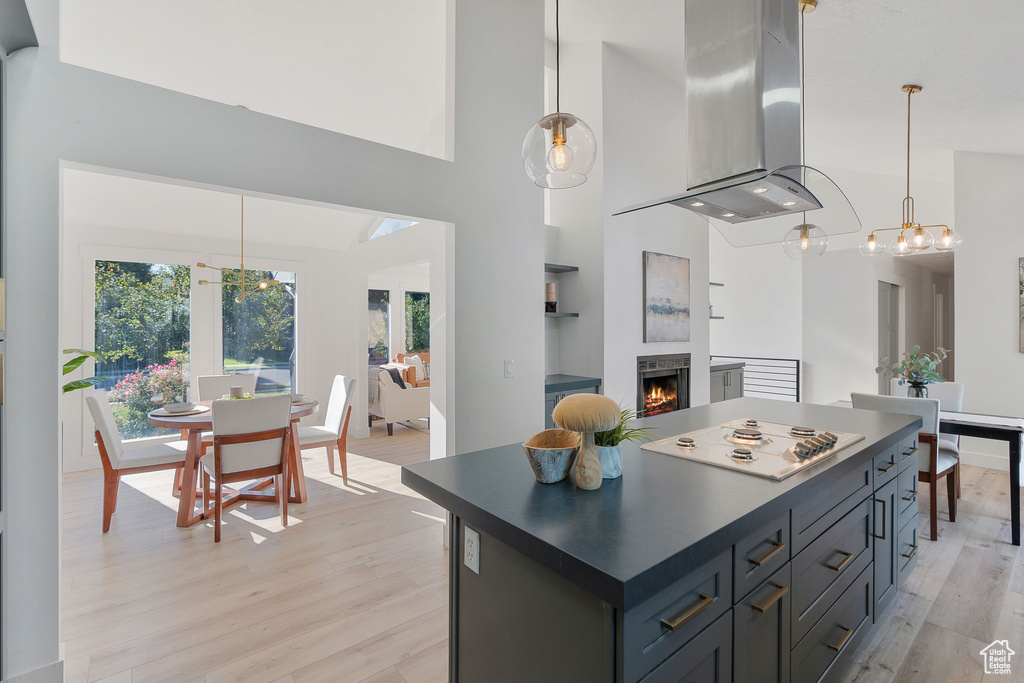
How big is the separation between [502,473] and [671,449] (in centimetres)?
68

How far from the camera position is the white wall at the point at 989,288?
4.24m

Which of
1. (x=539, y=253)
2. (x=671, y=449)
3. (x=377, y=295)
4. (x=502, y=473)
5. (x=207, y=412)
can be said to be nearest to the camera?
(x=502, y=473)

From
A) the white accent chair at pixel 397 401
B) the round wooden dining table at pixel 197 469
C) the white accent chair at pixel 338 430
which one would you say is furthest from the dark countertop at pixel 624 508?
the white accent chair at pixel 397 401

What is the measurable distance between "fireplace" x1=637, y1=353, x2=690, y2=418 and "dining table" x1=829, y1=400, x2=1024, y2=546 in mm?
1973

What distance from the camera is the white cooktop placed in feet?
5.03

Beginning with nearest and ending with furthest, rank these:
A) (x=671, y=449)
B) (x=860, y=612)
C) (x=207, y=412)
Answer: (x=671, y=449), (x=860, y=612), (x=207, y=412)

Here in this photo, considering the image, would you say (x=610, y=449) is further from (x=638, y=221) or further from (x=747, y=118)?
(x=638, y=221)

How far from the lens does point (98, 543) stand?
2992 mm

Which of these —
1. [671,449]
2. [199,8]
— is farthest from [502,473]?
[199,8]

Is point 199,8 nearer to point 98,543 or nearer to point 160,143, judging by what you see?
point 160,143

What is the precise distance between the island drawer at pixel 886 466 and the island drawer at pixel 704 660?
3.94 ft

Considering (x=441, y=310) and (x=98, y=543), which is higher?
(x=441, y=310)

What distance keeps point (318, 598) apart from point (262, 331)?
406 centimetres

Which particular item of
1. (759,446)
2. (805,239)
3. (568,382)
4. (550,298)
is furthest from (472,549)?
(550,298)
